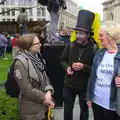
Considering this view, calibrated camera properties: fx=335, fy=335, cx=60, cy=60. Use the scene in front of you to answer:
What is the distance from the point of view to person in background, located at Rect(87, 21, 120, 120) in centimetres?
347

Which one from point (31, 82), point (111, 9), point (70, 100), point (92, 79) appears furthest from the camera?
point (111, 9)

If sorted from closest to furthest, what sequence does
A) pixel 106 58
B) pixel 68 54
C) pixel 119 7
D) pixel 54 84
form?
pixel 106 58 < pixel 68 54 < pixel 54 84 < pixel 119 7

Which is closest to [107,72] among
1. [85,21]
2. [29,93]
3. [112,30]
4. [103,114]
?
[112,30]

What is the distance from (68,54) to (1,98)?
1.09m

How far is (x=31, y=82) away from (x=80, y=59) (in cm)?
106

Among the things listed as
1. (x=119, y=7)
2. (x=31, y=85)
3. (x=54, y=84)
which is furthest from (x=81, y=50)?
(x=119, y=7)

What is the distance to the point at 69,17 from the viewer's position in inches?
4599

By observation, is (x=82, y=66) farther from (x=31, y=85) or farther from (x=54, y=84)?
(x=54, y=84)

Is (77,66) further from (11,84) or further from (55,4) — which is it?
(55,4)

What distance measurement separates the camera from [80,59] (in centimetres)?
446

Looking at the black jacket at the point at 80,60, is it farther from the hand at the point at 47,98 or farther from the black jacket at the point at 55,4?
the black jacket at the point at 55,4

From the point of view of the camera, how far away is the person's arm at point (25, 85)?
11.5 feet

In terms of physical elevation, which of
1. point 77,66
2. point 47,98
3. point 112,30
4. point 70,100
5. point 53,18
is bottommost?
point 70,100

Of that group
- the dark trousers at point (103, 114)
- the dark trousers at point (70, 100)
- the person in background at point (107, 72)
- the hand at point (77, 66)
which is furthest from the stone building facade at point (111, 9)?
the person in background at point (107, 72)
